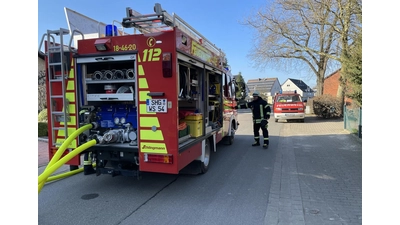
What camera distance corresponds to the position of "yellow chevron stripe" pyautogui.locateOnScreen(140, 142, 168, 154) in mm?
4199

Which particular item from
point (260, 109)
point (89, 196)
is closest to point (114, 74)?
point (89, 196)

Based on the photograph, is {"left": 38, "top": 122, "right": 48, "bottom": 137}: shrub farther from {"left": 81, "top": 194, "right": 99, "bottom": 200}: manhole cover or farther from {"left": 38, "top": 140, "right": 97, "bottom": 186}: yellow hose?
{"left": 38, "top": 140, "right": 97, "bottom": 186}: yellow hose

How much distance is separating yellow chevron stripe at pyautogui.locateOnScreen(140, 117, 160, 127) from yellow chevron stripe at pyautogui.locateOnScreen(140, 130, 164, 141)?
3.7 inches

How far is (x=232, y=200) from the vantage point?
4461 millimetres

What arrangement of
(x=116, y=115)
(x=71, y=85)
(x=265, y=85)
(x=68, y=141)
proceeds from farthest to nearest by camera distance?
(x=265, y=85), (x=116, y=115), (x=71, y=85), (x=68, y=141)

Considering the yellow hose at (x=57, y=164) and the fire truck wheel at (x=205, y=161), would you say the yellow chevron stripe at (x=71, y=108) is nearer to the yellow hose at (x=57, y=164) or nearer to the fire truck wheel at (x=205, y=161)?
the yellow hose at (x=57, y=164)

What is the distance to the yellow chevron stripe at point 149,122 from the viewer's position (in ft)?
13.8

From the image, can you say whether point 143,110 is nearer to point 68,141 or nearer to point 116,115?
point 116,115

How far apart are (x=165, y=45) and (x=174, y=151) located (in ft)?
5.29

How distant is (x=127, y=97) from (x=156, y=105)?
664 mm

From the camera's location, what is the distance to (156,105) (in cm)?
418

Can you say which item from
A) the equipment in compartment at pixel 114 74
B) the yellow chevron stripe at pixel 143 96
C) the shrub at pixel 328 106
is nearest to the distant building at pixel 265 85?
the shrub at pixel 328 106

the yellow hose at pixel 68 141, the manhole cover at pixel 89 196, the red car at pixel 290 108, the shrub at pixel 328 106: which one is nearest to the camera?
the yellow hose at pixel 68 141

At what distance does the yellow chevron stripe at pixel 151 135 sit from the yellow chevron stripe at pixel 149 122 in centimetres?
9
